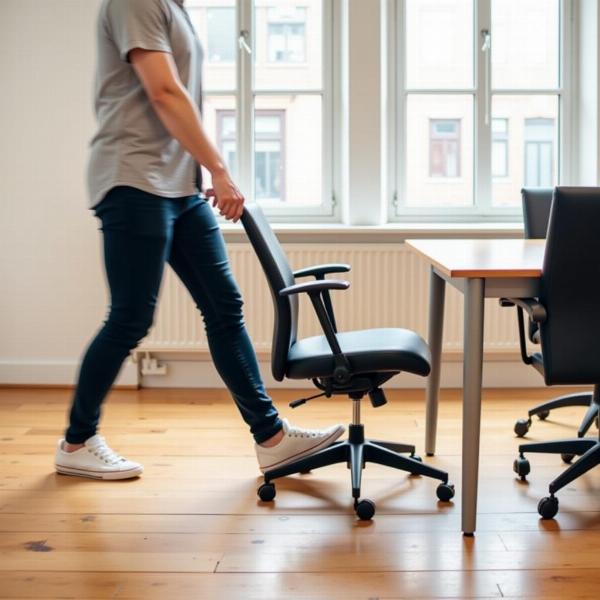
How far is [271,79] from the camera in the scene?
15.1 ft

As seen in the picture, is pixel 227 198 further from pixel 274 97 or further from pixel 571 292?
pixel 274 97

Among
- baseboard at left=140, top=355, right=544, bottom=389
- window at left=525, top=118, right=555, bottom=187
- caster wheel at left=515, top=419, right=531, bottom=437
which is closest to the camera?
caster wheel at left=515, top=419, right=531, bottom=437

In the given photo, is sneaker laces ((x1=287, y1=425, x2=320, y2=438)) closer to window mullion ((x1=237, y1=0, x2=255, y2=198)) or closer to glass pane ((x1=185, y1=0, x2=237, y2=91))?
window mullion ((x1=237, y1=0, x2=255, y2=198))

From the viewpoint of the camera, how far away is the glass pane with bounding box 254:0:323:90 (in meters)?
4.58

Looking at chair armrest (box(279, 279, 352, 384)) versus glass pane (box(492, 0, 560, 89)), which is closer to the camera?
chair armrest (box(279, 279, 352, 384))

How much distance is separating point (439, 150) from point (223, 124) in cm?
101

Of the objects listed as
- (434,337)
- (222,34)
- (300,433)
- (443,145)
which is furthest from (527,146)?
(300,433)

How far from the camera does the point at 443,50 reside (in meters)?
4.61

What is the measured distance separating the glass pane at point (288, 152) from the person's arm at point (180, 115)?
193cm

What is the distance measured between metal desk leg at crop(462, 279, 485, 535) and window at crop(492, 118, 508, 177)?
2313mm

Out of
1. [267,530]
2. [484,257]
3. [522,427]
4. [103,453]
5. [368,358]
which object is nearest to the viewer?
[267,530]

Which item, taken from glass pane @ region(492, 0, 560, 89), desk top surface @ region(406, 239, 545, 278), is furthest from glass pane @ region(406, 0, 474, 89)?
desk top surface @ region(406, 239, 545, 278)

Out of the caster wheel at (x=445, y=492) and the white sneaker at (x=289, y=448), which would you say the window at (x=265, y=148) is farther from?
the caster wheel at (x=445, y=492)

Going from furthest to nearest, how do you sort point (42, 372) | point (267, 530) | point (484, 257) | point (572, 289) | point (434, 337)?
1. point (42, 372)
2. point (434, 337)
3. point (484, 257)
4. point (267, 530)
5. point (572, 289)
